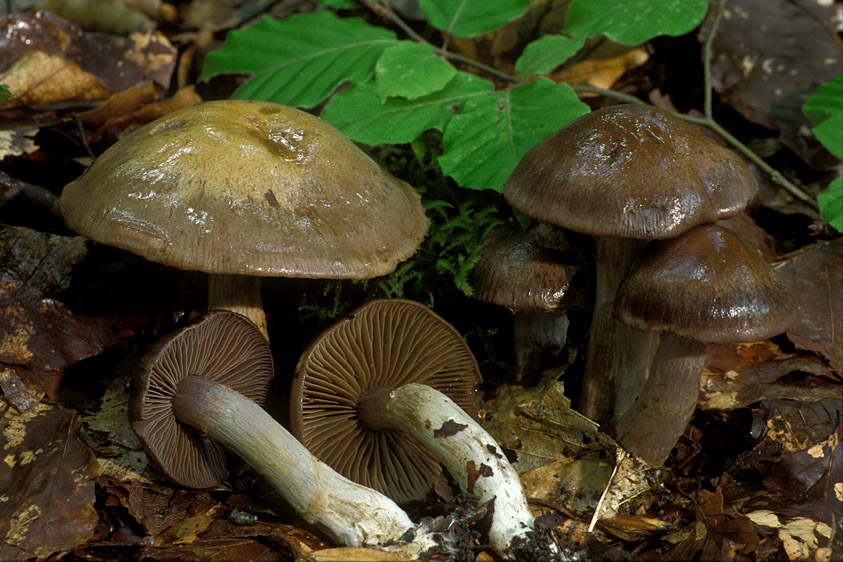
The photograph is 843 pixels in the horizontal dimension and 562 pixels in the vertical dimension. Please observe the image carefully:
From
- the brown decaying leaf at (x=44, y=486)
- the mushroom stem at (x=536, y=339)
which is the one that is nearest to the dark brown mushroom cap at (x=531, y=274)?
the mushroom stem at (x=536, y=339)

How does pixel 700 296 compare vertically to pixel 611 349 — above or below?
above

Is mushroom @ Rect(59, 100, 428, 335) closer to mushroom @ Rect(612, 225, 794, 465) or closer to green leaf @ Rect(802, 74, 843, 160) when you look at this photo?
mushroom @ Rect(612, 225, 794, 465)

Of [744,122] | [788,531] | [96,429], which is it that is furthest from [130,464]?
[744,122]

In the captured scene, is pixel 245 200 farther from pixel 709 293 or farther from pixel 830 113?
pixel 830 113

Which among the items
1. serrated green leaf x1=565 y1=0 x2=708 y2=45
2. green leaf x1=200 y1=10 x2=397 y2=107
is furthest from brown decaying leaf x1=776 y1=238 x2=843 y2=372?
green leaf x1=200 y1=10 x2=397 y2=107

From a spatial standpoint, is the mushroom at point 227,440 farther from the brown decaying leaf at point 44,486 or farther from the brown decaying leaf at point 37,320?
the brown decaying leaf at point 37,320

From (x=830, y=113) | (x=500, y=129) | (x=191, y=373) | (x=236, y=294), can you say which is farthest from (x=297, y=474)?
(x=830, y=113)
